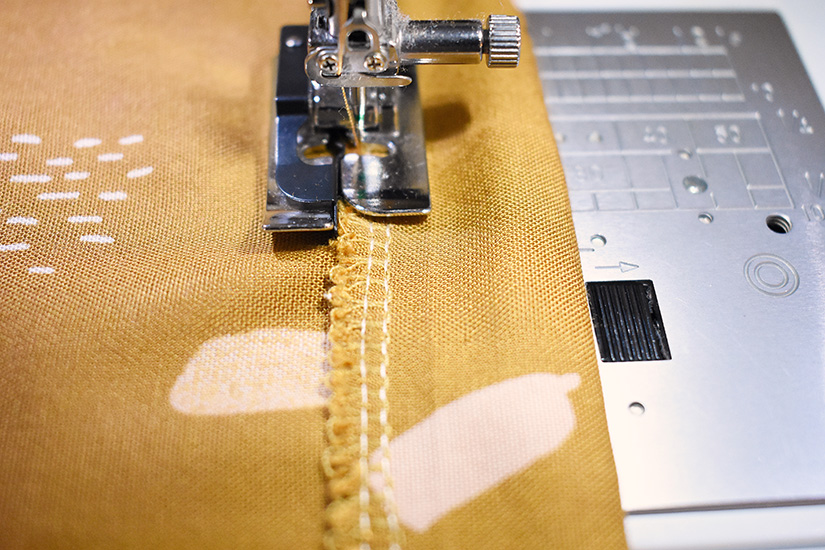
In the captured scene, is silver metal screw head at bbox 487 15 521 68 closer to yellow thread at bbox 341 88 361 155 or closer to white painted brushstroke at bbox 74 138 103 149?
yellow thread at bbox 341 88 361 155

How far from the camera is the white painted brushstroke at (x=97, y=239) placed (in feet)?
2.74

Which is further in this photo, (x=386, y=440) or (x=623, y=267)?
(x=623, y=267)

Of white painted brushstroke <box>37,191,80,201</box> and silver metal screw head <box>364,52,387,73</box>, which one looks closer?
silver metal screw head <box>364,52,387,73</box>

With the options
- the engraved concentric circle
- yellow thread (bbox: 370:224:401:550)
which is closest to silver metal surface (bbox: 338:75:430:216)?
yellow thread (bbox: 370:224:401:550)

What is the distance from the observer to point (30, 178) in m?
0.89

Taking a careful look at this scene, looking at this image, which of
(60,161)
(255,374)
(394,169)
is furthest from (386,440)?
(60,161)

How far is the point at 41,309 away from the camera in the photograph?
30.3 inches

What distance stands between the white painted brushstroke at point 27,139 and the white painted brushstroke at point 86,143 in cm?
6

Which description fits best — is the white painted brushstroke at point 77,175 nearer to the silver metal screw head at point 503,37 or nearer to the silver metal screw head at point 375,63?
the silver metal screw head at point 375,63

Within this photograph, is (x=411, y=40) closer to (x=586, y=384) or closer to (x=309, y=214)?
(x=309, y=214)

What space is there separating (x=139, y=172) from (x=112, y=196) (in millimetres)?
53

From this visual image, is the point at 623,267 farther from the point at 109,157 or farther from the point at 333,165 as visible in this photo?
the point at 109,157

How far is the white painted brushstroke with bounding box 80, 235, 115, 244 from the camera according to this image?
2.74ft

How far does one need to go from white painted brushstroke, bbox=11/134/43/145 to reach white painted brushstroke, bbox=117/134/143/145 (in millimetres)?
117
